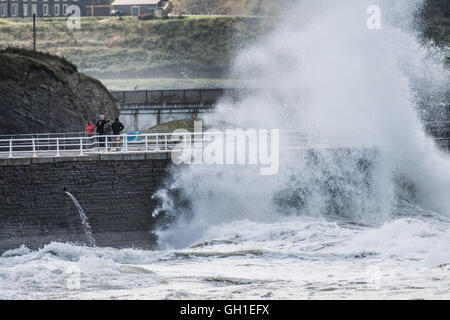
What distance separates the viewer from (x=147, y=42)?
90.4 meters

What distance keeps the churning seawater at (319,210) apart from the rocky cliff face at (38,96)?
7226 millimetres

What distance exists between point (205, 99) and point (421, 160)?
84.9 ft

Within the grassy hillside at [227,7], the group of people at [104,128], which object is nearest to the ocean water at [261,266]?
the group of people at [104,128]

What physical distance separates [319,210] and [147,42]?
62.6 meters

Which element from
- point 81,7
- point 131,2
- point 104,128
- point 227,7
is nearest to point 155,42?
point 131,2

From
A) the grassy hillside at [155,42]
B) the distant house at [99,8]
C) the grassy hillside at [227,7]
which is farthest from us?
the distant house at [99,8]

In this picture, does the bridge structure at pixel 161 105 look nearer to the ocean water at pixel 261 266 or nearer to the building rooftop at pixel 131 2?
the ocean water at pixel 261 266

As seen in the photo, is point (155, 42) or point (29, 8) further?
point (29, 8)

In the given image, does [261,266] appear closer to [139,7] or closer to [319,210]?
[319,210]

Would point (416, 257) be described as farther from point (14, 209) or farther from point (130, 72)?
point (130, 72)

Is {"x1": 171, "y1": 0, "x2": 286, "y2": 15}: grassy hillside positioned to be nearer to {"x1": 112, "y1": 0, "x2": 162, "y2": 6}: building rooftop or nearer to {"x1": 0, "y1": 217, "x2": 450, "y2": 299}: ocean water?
{"x1": 112, "y1": 0, "x2": 162, "y2": 6}: building rooftop

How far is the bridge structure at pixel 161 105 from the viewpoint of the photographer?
55.2 metres

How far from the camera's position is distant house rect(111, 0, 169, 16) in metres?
96.2

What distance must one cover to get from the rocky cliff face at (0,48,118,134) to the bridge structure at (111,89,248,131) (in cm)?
1349
